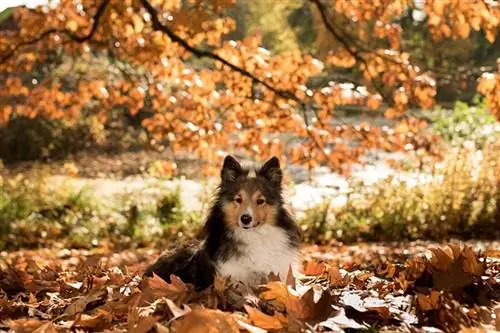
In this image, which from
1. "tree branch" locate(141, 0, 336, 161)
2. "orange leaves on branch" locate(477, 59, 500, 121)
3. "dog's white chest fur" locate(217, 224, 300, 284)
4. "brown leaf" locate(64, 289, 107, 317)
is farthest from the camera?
"tree branch" locate(141, 0, 336, 161)

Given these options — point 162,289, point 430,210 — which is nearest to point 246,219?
point 162,289

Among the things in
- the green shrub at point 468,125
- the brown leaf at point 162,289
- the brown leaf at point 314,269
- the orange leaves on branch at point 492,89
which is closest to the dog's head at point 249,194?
the brown leaf at point 314,269

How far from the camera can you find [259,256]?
152 inches

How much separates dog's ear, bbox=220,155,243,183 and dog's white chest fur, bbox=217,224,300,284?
33 centimetres

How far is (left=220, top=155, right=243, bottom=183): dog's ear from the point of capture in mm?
4113

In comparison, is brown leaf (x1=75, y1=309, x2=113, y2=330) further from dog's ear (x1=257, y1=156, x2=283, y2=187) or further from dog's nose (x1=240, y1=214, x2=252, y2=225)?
dog's ear (x1=257, y1=156, x2=283, y2=187)

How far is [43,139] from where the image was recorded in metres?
22.0

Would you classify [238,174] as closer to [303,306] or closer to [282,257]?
[282,257]

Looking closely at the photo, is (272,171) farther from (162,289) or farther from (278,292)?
(278,292)

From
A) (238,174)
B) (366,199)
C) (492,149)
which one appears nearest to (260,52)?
(366,199)

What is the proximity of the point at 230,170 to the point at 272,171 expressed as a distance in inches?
9.0

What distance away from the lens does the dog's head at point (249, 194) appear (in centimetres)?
390

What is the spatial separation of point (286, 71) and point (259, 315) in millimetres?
8140

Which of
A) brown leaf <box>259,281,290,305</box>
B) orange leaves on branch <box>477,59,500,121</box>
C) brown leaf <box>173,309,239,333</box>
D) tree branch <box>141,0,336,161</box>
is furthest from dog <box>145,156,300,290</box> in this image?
tree branch <box>141,0,336,161</box>
